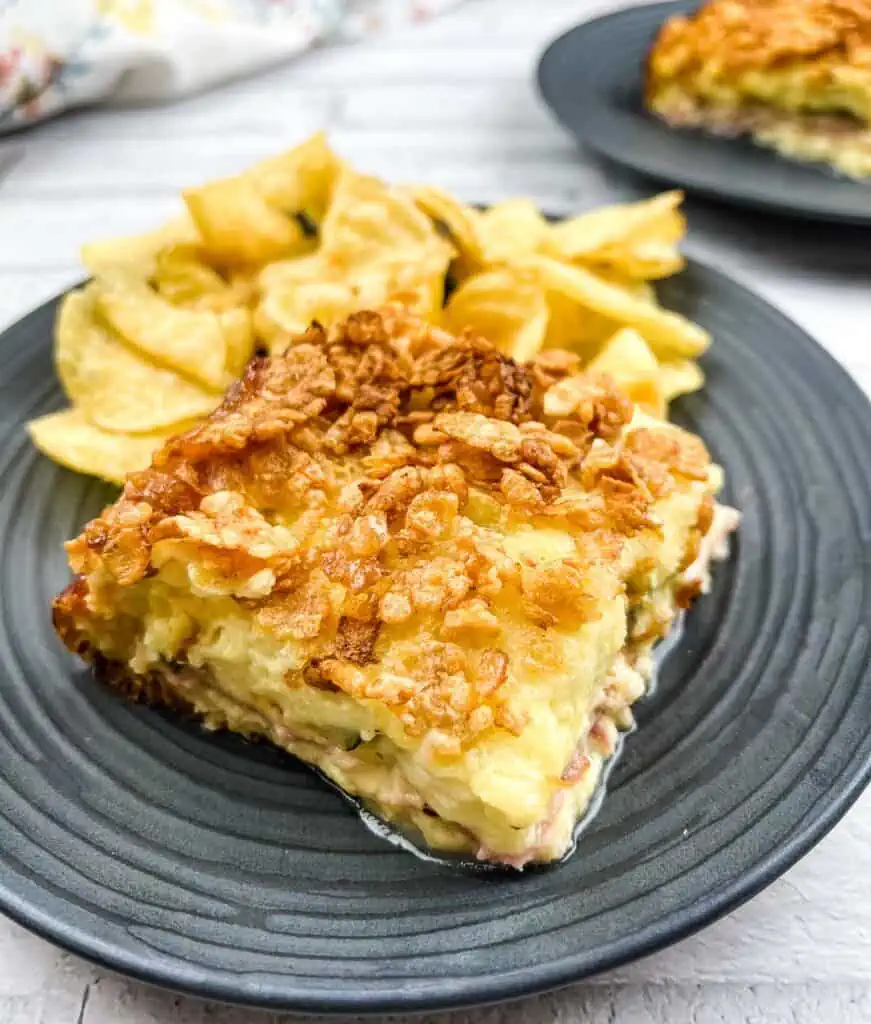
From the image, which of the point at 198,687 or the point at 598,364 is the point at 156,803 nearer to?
the point at 198,687

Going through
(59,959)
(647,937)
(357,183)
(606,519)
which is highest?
(357,183)

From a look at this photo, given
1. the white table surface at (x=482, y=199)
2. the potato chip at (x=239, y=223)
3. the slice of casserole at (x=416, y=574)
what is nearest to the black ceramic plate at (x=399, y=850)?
the slice of casserole at (x=416, y=574)

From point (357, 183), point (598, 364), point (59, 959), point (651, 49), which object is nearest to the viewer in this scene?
point (59, 959)

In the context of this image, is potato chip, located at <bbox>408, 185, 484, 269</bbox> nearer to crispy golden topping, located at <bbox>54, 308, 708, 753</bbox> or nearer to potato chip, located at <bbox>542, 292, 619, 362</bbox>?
potato chip, located at <bbox>542, 292, 619, 362</bbox>

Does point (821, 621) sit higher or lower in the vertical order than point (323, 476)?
lower

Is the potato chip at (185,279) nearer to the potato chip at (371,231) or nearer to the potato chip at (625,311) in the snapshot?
the potato chip at (371,231)

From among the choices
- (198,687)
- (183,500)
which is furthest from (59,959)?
(183,500)

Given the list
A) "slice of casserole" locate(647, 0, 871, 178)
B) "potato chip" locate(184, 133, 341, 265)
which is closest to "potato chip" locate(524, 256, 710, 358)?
"potato chip" locate(184, 133, 341, 265)
